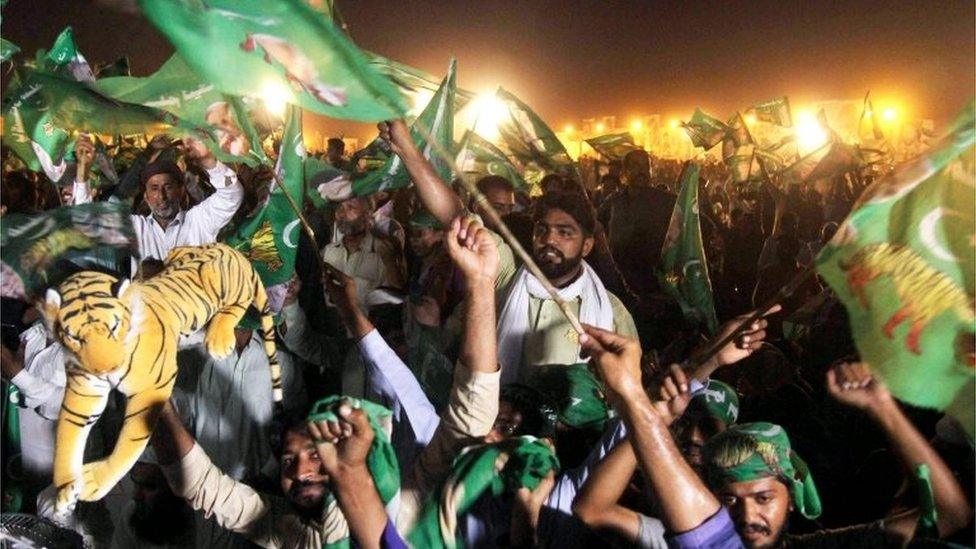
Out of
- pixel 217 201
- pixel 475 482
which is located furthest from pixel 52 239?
pixel 217 201

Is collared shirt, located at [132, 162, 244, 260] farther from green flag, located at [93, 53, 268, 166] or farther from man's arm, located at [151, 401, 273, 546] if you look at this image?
man's arm, located at [151, 401, 273, 546]

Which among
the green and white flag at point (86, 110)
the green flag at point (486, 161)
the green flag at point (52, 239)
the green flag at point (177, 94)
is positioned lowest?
the green flag at point (486, 161)

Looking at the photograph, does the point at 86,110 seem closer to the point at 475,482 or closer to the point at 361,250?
the point at 475,482

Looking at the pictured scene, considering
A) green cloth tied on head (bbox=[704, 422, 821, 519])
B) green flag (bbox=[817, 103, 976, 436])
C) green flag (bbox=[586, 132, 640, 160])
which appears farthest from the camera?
green flag (bbox=[586, 132, 640, 160])

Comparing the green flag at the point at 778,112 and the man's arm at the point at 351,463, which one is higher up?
the green flag at the point at 778,112

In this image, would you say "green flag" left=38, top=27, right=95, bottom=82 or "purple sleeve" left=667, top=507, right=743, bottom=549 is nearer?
"purple sleeve" left=667, top=507, right=743, bottom=549

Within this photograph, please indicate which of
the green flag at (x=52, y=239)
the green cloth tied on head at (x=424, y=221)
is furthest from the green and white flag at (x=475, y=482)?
the green cloth tied on head at (x=424, y=221)

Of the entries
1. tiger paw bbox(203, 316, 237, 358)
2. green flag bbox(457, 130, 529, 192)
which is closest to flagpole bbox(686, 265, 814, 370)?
tiger paw bbox(203, 316, 237, 358)

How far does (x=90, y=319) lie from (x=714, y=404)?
2.07 metres

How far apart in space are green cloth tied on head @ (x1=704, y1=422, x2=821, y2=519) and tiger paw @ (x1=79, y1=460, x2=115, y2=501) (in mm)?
1610

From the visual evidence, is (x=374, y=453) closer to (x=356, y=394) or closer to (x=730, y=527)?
(x=730, y=527)

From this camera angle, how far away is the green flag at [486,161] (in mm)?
5461

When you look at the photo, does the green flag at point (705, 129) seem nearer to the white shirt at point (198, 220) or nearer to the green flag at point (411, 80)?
the green flag at point (411, 80)

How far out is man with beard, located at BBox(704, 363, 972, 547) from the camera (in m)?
2.42
